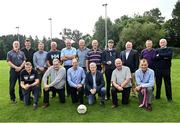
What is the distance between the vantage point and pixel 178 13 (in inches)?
3044

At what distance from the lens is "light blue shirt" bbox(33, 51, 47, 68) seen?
12766 mm

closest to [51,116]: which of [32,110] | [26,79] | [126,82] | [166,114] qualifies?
[32,110]

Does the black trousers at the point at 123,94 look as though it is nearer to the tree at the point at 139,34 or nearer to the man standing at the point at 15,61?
the man standing at the point at 15,61

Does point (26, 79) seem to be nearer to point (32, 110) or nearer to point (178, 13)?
point (32, 110)

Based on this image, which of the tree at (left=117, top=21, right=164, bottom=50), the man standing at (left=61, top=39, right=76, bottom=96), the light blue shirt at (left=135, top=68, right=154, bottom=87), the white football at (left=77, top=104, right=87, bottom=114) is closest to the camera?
the white football at (left=77, top=104, right=87, bottom=114)

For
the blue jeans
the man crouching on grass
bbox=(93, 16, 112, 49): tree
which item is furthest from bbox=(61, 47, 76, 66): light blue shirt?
bbox=(93, 16, 112, 49): tree

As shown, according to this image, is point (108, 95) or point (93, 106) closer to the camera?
point (93, 106)

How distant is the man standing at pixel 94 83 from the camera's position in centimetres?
1159

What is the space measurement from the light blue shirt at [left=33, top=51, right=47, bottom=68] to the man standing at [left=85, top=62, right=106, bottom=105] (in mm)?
2000

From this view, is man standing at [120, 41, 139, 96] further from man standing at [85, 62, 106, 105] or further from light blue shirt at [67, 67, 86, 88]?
light blue shirt at [67, 67, 86, 88]

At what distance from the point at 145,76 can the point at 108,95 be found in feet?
5.64

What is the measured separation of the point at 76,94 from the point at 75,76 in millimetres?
655

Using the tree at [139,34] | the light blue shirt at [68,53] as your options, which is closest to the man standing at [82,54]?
the light blue shirt at [68,53]

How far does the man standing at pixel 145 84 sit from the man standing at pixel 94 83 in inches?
46.9
